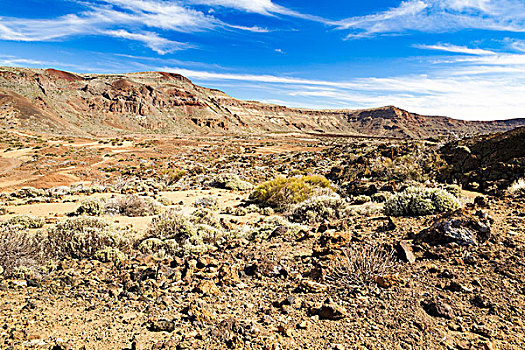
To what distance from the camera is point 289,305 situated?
3.74m

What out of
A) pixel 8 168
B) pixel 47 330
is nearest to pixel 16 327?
pixel 47 330

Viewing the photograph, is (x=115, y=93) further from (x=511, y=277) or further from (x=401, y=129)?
(x=401, y=129)

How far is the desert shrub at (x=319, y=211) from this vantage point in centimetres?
788

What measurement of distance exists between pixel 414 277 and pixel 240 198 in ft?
30.1

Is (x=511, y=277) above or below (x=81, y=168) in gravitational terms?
above

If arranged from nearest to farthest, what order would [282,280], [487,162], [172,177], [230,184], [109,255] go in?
[282,280]
[109,255]
[487,162]
[230,184]
[172,177]

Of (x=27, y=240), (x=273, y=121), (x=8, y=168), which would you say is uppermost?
(x=273, y=121)

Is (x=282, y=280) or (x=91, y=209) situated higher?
(x=282, y=280)

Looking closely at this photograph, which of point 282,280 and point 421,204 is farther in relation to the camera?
point 421,204

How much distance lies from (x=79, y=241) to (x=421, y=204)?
24.5 feet

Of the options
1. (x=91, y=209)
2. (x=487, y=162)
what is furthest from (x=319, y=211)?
(x=487, y=162)

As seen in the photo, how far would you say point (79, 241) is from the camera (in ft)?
17.6

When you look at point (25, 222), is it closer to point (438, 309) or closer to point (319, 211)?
point (319, 211)

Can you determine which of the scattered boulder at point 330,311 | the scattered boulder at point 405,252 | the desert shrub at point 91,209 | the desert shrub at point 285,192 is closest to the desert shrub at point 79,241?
the desert shrub at point 91,209
